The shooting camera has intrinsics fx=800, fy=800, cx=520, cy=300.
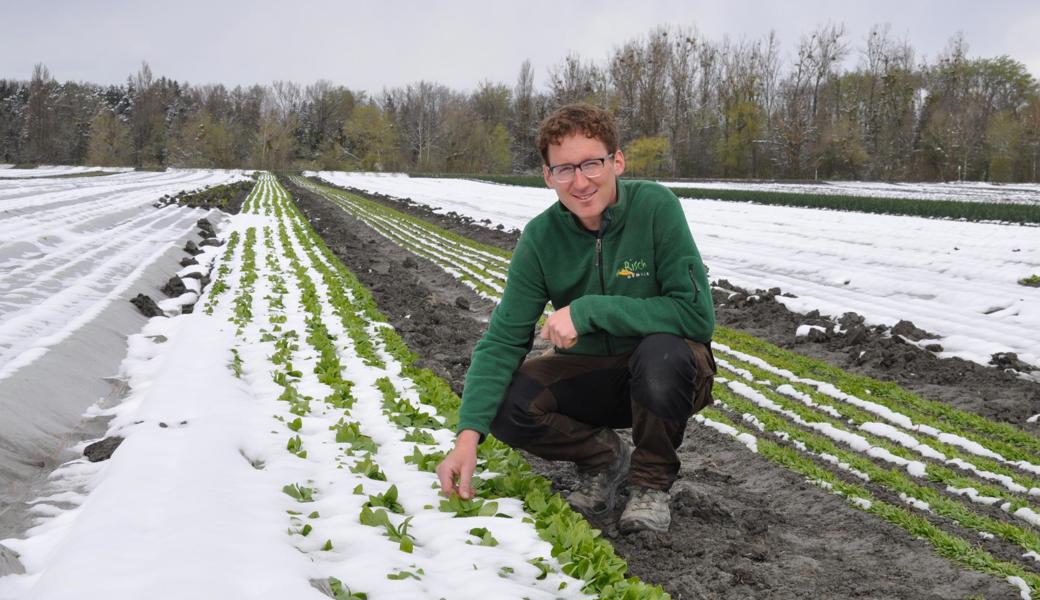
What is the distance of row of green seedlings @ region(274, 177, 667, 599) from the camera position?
292 centimetres

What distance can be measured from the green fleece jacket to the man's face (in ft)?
0.25

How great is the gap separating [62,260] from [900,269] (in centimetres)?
1285

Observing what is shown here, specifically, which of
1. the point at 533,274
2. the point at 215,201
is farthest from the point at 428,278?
the point at 215,201

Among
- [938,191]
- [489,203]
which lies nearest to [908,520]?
[489,203]

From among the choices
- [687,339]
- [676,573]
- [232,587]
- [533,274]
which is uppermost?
[533,274]

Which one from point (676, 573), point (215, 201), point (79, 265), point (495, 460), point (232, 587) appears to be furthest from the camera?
point (215, 201)

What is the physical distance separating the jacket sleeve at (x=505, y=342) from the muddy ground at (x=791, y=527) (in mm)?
880

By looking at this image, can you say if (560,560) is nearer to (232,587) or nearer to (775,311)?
(232,587)

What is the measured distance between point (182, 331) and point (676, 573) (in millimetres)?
6326

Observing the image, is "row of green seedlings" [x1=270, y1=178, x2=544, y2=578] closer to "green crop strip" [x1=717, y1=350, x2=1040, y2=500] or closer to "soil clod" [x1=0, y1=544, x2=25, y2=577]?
"soil clod" [x1=0, y1=544, x2=25, y2=577]

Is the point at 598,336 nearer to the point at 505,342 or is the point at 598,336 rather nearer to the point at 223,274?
the point at 505,342

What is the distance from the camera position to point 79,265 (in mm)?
11297

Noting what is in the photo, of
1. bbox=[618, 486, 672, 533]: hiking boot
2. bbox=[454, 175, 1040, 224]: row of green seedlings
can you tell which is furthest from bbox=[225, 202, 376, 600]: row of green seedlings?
A: bbox=[454, 175, 1040, 224]: row of green seedlings

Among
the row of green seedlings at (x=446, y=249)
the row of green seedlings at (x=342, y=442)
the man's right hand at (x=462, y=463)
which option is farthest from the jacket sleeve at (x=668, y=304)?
the row of green seedlings at (x=446, y=249)
